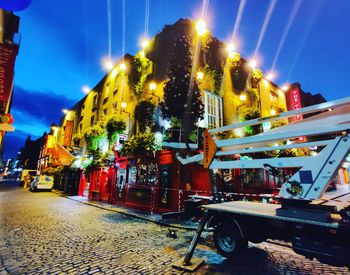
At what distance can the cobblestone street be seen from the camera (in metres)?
4.57

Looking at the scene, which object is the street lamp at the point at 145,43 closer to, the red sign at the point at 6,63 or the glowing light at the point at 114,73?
the glowing light at the point at 114,73

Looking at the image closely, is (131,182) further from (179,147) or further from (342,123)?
(342,123)

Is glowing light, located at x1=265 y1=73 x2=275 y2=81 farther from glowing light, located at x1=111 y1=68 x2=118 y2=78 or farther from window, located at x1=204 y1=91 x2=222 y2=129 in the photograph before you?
glowing light, located at x1=111 y1=68 x2=118 y2=78

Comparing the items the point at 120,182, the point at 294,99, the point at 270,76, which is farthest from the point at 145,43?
the point at 294,99

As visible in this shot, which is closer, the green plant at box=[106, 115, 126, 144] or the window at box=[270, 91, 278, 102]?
the green plant at box=[106, 115, 126, 144]

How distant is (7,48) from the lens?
20.5ft

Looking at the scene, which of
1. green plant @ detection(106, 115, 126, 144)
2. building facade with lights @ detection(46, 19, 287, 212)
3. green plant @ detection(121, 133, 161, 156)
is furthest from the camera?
green plant @ detection(106, 115, 126, 144)

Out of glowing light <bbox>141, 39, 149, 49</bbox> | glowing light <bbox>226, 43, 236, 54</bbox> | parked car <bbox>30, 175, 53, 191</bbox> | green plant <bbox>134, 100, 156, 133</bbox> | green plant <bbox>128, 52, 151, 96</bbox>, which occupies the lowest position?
parked car <bbox>30, 175, 53, 191</bbox>

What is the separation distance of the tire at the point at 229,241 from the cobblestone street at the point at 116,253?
268mm

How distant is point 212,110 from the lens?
1473 cm

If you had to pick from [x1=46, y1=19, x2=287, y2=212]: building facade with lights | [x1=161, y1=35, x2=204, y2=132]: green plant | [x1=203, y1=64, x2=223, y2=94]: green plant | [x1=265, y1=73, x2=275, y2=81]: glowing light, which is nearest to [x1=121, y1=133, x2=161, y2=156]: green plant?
[x1=46, y1=19, x2=287, y2=212]: building facade with lights

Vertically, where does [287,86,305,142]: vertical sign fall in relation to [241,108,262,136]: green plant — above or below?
above

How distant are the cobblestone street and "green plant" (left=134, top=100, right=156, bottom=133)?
718 cm

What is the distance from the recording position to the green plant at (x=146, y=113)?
1357 centimetres
